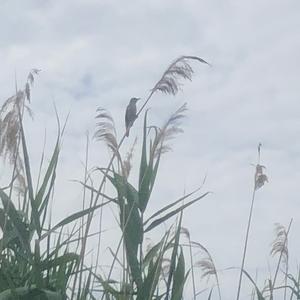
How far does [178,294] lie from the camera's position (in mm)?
3168

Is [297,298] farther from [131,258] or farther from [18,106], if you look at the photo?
[18,106]

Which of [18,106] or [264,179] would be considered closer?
[18,106]

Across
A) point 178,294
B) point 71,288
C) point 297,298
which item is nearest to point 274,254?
point 297,298

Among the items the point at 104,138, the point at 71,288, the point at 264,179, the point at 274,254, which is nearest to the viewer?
the point at 71,288

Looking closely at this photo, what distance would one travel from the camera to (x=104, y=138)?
10.8 ft

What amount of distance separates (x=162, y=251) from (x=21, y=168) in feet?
1.96

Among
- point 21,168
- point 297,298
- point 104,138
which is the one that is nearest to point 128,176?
point 104,138

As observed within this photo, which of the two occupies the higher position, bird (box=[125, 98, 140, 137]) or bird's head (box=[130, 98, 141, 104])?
bird's head (box=[130, 98, 141, 104])

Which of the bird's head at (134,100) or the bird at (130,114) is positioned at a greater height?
the bird's head at (134,100)

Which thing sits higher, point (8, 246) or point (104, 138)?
point (104, 138)

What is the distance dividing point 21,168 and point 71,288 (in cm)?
48

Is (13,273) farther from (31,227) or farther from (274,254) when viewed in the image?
(274,254)

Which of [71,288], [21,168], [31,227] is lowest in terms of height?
[71,288]

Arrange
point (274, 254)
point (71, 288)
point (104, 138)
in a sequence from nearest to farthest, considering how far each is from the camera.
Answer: point (71, 288) → point (104, 138) → point (274, 254)
